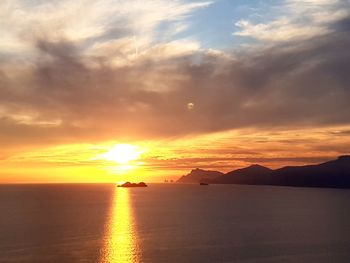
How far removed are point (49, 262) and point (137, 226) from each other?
6122cm

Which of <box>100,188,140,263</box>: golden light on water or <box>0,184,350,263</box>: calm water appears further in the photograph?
<box>0,184,350,263</box>: calm water

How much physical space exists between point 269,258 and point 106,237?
2050 inches

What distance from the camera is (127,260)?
8856cm

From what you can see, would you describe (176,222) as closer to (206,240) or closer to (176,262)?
(206,240)

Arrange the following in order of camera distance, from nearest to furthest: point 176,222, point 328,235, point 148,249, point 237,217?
1. point 148,249
2. point 328,235
3. point 176,222
4. point 237,217

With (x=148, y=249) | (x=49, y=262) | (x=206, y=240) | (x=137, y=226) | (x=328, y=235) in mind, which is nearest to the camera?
(x=49, y=262)

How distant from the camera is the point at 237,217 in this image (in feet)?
588

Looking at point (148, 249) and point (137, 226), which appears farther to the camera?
point (137, 226)

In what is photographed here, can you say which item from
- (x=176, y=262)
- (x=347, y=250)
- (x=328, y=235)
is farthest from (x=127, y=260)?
(x=328, y=235)

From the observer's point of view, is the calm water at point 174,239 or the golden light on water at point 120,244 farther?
the calm water at point 174,239

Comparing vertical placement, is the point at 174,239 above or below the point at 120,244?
below

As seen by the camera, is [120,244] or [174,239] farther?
[174,239]

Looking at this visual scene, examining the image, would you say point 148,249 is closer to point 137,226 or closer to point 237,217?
point 137,226

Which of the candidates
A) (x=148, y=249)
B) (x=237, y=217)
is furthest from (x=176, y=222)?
(x=148, y=249)
